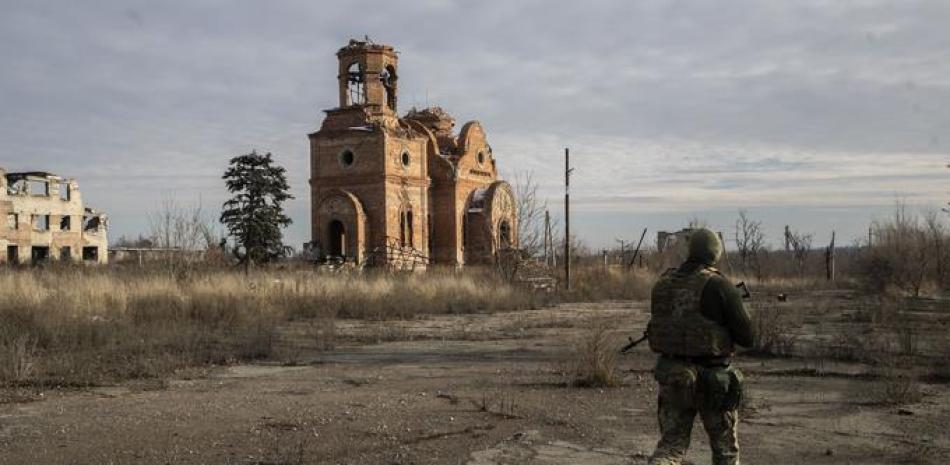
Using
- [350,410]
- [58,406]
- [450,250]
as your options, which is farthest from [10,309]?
[450,250]

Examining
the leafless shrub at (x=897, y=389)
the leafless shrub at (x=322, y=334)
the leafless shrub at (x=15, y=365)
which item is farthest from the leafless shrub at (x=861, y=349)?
the leafless shrub at (x=15, y=365)

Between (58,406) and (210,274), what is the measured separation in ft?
43.5

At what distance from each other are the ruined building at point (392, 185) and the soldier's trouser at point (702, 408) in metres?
27.9

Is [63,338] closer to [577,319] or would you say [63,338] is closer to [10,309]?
[10,309]

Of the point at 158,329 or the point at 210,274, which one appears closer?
the point at 158,329

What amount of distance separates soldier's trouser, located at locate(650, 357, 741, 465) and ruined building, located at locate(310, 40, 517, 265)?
2786 centimetres

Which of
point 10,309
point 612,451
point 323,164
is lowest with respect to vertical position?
point 612,451

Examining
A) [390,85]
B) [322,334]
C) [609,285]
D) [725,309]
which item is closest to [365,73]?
[390,85]

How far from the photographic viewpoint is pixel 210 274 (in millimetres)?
20984

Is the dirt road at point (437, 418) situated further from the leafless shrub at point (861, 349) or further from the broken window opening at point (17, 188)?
the broken window opening at point (17, 188)

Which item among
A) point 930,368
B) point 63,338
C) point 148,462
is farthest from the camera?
point 63,338

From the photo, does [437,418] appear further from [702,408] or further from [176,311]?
[176,311]

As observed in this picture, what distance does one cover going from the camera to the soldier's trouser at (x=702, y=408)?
4.66 m

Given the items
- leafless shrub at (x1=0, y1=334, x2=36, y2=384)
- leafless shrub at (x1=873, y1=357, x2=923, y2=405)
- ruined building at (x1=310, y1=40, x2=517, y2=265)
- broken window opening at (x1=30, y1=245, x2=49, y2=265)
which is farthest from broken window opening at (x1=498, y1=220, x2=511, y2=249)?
leafless shrub at (x1=873, y1=357, x2=923, y2=405)
